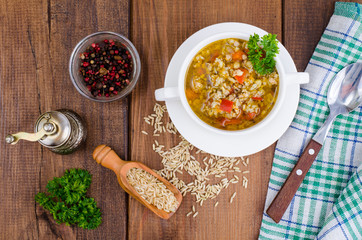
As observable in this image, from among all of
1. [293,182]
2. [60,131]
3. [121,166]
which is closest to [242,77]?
[293,182]

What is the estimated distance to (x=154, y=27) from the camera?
1897 mm

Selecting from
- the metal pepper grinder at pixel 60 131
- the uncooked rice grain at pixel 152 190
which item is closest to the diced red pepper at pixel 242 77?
the uncooked rice grain at pixel 152 190

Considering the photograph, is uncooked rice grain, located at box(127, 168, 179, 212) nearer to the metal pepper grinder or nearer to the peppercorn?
the metal pepper grinder

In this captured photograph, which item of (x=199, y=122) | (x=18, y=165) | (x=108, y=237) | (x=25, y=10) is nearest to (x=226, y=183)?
(x=199, y=122)

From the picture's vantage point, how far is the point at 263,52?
149cm

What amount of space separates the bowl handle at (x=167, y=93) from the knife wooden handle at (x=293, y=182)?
0.79 metres

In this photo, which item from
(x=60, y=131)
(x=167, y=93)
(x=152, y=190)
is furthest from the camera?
(x=152, y=190)

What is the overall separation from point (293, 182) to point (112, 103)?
1092 millimetres

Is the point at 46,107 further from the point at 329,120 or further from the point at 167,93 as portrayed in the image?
the point at 329,120

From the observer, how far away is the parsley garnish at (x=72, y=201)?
1.82 m

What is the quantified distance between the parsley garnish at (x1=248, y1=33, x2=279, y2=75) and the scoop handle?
2.87ft

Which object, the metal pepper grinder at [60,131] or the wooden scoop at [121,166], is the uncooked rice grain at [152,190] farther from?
the metal pepper grinder at [60,131]

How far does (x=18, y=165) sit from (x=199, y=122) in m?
1.17

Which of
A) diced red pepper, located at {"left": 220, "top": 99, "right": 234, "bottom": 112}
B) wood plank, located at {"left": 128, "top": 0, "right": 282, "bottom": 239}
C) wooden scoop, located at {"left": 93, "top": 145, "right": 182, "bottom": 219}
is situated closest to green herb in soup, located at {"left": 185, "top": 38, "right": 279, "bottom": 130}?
diced red pepper, located at {"left": 220, "top": 99, "right": 234, "bottom": 112}
